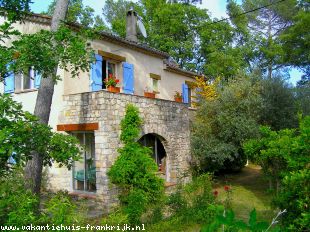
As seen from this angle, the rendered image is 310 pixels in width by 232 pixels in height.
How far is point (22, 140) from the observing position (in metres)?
3.77

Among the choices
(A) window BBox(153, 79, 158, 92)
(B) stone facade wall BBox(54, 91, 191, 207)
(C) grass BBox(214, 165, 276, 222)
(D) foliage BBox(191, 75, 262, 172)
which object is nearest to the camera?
(C) grass BBox(214, 165, 276, 222)

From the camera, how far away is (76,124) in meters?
11.0

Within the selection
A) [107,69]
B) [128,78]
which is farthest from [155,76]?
[107,69]

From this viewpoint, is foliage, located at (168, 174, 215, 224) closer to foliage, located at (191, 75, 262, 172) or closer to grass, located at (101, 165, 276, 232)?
grass, located at (101, 165, 276, 232)

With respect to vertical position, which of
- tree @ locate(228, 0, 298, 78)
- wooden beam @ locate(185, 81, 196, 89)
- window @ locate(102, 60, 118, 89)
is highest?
tree @ locate(228, 0, 298, 78)

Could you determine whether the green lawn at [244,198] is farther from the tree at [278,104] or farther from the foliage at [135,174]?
the tree at [278,104]

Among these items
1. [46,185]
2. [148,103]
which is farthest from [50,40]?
[46,185]

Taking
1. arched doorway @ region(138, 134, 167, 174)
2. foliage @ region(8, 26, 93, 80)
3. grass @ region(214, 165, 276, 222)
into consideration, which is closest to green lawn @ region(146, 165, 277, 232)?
grass @ region(214, 165, 276, 222)

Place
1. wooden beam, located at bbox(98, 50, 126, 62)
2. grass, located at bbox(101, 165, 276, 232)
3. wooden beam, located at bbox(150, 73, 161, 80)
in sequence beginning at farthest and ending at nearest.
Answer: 1. wooden beam, located at bbox(150, 73, 161, 80)
2. wooden beam, located at bbox(98, 50, 126, 62)
3. grass, located at bbox(101, 165, 276, 232)

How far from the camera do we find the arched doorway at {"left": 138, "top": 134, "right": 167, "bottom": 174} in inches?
518

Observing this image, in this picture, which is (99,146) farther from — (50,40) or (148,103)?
(50,40)

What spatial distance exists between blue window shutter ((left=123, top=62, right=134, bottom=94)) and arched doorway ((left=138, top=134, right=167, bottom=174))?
2.10 metres

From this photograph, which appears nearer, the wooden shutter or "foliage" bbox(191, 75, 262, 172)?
"foliage" bbox(191, 75, 262, 172)

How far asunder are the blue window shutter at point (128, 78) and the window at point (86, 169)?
2800 mm
